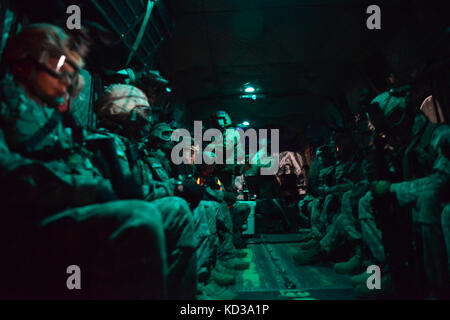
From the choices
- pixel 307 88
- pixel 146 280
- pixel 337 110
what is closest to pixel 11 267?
pixel 146 280

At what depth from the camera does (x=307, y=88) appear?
580 cm

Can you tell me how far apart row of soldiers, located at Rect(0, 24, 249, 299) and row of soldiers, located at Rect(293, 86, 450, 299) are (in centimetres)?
164

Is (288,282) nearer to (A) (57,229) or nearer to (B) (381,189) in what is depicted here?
(B) (381,189)

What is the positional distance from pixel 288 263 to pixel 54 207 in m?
2.88

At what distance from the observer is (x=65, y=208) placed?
108cm

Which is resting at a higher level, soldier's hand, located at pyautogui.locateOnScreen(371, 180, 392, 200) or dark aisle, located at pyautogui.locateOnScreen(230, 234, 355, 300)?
soldier's hand, located at pyautogui.locateOnScreen(371, 180, 392, 200)

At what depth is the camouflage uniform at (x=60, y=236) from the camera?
93cm

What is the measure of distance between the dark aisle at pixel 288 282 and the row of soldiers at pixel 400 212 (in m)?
0.17

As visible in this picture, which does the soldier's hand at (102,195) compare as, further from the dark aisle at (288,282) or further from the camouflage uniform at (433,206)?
the camouflage uniform at (433,206)

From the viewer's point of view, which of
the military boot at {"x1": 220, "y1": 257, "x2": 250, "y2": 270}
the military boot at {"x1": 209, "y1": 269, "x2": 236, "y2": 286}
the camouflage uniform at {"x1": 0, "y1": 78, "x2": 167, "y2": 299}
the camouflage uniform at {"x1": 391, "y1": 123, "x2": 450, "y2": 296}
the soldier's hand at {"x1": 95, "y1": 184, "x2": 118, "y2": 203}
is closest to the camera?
the camouflage uniform at {"x1": 0, "y1": 78, "x2": 167, "y2": 299}

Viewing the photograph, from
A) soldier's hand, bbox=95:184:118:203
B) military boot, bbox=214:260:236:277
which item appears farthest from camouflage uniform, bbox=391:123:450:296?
soldier's hand, bbox=95:184:118:203

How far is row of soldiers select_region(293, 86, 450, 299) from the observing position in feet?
5.48

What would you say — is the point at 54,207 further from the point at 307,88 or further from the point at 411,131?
the point at 307,88

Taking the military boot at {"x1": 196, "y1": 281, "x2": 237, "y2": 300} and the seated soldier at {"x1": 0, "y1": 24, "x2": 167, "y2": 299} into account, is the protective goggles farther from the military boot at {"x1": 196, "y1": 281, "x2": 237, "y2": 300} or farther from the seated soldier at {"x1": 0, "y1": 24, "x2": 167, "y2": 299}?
the military boot at {"x1": 196, "y1": 281, "x2": 237, "y2": 300}
